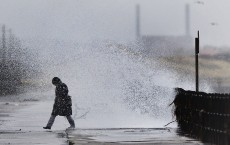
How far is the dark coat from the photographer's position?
85.1ft

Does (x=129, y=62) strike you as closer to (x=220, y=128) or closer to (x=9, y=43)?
(x=9, y=43)

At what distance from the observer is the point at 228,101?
1822cm

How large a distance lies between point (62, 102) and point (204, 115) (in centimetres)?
644

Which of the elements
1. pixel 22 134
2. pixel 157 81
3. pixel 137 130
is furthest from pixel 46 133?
pixel 157 81

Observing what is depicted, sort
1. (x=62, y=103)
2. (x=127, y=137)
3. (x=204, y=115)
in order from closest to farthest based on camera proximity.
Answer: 1. (x=204, y=115)
2. (x=127, y=137)
3. (x=62, y=103)

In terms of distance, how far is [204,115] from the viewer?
68.2ft

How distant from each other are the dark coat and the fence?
10.4ft

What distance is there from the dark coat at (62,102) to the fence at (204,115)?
3170 mm

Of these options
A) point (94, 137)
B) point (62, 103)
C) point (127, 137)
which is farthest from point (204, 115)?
point (62, 103)

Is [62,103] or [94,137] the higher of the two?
[62,103]

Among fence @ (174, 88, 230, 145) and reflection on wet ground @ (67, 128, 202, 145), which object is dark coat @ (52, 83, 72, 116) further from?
fence @ (174, 88, 230, 145)

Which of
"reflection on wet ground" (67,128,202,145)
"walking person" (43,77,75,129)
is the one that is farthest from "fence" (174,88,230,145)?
"walking person" (43,77,75,129)

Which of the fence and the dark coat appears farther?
the dark coat

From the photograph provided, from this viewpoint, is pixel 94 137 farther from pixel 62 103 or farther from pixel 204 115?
pixel 62 103
